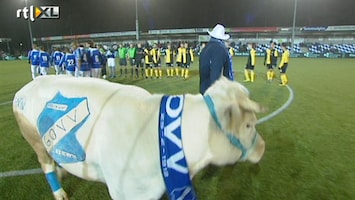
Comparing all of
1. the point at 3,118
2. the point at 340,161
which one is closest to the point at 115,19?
the point at 3,118

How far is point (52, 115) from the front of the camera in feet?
7.41

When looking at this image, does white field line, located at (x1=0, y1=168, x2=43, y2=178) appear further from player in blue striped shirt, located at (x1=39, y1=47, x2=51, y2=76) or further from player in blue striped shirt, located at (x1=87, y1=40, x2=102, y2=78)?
player in blue striped shirt, located at (x1=39, y1=47, x2=51, y2=76)

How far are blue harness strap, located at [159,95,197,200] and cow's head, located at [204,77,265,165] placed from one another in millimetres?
205

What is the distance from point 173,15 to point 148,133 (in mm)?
54644

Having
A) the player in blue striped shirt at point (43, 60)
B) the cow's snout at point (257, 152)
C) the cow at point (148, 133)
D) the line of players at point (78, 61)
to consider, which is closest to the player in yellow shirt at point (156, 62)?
the line of players at point (78, 61)

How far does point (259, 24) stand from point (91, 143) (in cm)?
5325

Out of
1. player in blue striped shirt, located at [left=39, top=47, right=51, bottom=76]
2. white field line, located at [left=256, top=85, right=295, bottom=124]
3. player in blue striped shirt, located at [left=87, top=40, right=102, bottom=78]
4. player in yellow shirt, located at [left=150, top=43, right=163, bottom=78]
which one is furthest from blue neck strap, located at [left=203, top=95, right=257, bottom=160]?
player in yellow shirt, located at [left=150, top=43, right=163, bottom=78]

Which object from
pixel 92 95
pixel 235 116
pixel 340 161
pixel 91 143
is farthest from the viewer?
pixel 340 161

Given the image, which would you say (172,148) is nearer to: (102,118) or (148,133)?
(148,133)

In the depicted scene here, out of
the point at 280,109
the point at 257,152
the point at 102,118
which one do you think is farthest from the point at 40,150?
the point at 280,109

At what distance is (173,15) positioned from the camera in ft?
177

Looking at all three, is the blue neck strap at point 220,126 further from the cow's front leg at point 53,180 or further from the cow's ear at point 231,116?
the cow's front leg at point 53,180

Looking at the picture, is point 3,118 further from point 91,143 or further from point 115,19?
point 115,19

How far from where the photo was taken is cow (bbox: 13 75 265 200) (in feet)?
5.78
